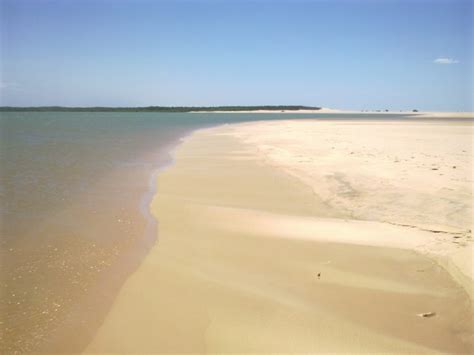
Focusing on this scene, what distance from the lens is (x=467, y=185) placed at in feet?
23.8

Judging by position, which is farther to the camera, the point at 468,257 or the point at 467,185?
the point at 467,185

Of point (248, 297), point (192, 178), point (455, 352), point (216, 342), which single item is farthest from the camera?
point (192, 178)

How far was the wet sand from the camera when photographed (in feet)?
10.0

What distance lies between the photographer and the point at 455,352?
2.82 metres

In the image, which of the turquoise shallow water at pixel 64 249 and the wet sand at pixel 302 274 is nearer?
the wet sand at pixel 302 274

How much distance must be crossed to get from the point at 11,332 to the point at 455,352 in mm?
3604

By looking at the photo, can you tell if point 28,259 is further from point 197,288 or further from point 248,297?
point 248,297

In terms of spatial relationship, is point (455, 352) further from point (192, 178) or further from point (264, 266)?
point (192, 178)

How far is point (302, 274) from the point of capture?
164 inches

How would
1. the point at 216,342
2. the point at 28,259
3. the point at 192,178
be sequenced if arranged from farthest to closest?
the point at 192,178, the point at 28,259, the point at 216,342

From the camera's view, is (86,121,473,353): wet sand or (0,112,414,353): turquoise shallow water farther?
(0,112,414,353): turquoise shallow water

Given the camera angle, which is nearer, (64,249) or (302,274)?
(302,274)

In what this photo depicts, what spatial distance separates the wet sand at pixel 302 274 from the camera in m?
3.06

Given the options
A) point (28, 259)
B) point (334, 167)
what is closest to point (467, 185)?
point (334, 167)
